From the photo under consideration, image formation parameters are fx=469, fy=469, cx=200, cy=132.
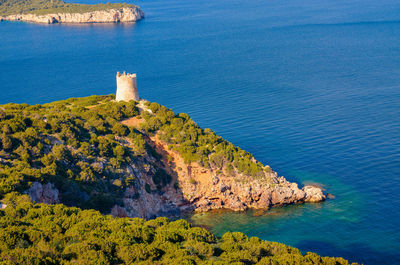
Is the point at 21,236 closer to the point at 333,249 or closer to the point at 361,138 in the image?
the point at 333,249

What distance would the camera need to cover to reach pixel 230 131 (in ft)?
212

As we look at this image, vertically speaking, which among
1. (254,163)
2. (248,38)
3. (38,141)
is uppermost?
(248,38)

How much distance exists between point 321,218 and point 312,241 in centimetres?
410

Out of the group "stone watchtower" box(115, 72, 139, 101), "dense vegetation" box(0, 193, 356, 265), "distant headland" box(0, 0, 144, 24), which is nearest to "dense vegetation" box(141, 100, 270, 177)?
"stone watchtower" box(115, 72, 139, 101)

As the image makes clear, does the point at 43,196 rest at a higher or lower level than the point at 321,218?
higher

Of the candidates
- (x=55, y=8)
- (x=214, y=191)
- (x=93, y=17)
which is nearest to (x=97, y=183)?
(x=214, y=191)

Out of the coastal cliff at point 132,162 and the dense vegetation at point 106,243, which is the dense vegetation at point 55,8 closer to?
the coastal cliff at point 132,162

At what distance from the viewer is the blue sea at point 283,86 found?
44875 millimetres

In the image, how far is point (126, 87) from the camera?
54656 millimetres

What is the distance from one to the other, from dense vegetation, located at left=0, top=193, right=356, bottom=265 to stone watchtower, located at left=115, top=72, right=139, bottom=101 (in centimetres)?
2533

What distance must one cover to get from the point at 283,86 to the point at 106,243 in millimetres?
61778

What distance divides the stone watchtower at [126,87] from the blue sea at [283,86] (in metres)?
14.8

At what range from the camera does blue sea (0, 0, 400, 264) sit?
44.9m

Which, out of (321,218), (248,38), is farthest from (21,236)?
(248,38)
